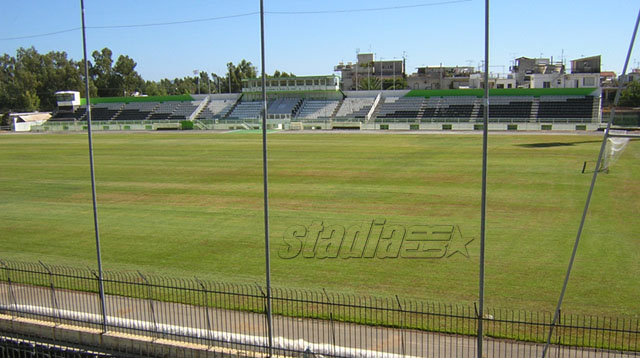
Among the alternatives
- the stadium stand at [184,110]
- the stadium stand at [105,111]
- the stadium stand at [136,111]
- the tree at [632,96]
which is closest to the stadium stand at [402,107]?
the stadium stand at [184,110]

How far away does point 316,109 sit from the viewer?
99.2 metres

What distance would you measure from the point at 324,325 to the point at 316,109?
85778 millimetres

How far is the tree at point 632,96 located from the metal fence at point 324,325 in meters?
97.2

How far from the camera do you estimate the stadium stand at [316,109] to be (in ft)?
320

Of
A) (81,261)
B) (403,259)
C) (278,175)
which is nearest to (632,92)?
(278,175)

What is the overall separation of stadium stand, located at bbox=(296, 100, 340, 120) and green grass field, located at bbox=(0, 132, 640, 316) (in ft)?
143

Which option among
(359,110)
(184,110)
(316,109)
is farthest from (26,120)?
(359,110)

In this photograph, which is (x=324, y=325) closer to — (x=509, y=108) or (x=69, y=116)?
(x=509, y=108)

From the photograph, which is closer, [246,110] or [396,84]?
[246,110]

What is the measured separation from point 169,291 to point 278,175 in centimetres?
2213

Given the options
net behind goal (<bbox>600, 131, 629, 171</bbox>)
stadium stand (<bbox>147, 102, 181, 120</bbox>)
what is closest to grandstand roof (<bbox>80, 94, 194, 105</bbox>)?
stadium stand (<bbox>147, 102, 181, 120</bbox>)

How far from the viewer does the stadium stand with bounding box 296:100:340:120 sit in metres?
97.4

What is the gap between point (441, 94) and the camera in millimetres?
93000

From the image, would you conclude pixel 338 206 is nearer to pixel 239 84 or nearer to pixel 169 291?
pixel 169 291
